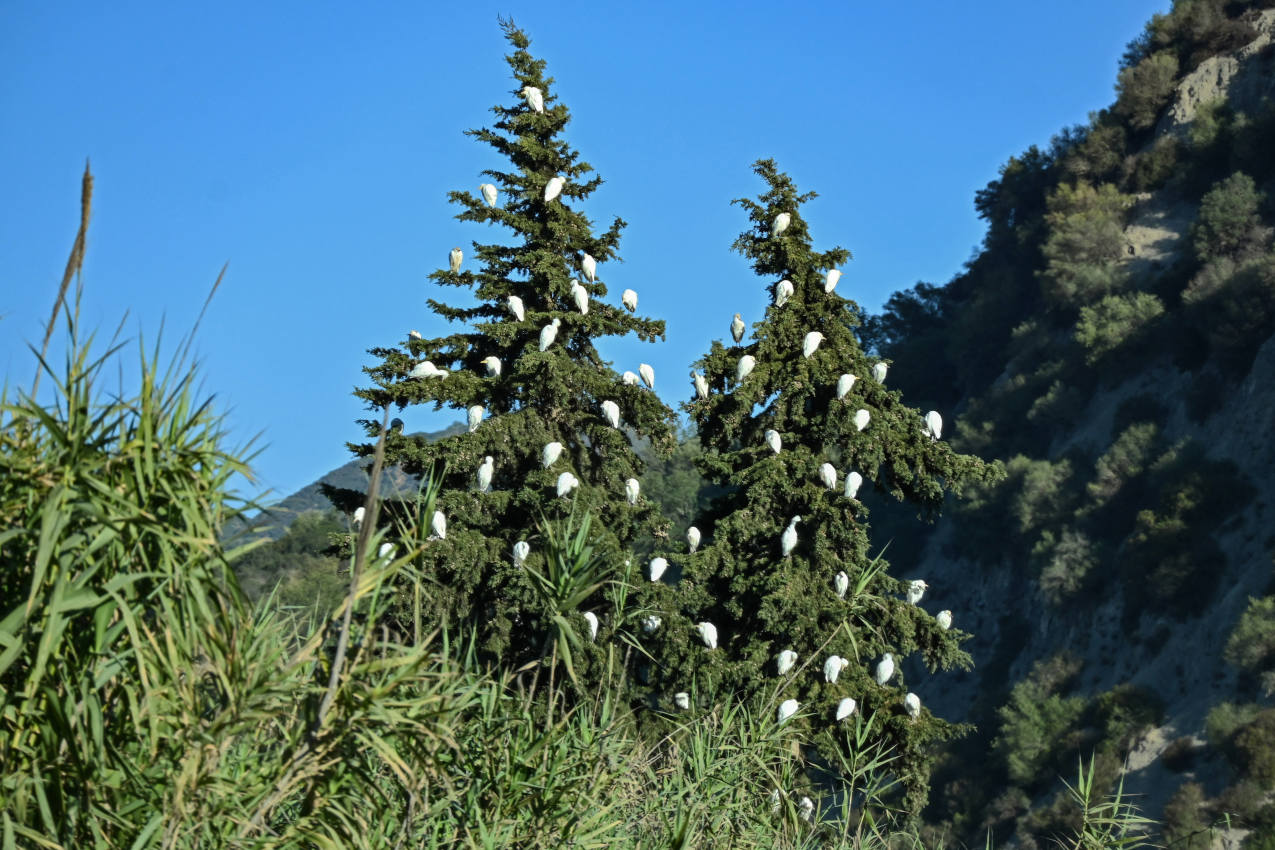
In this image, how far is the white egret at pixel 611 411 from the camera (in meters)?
15.4

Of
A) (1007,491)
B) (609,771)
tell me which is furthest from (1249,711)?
(609,771)

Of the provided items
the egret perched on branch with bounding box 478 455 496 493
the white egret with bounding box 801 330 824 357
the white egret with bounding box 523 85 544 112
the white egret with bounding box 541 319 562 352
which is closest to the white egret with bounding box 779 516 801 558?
the white egret with bounding box 801 330 824 357

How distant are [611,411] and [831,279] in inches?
110

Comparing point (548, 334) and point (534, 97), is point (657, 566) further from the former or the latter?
point (534, 97)

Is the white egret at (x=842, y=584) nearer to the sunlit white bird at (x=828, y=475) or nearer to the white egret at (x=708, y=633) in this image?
the sunlit white bird at (x=828, y=475)

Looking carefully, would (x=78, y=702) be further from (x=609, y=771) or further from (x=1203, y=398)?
(x=1203, y=398)

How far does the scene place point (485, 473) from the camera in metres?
14.8

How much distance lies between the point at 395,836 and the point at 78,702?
1.76 meters

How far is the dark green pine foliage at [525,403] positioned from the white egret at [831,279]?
6.49 ft

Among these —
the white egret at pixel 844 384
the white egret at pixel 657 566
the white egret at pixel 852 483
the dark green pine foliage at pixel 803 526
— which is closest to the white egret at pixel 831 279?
the dark green pine foliage at pixel 803 526

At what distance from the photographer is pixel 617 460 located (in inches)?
610

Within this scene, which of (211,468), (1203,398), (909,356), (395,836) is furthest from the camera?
(909,356)

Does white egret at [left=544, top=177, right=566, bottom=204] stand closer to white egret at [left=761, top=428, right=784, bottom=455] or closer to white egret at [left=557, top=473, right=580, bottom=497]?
white egret at [left=557, top=473, right=580, bottom=497]

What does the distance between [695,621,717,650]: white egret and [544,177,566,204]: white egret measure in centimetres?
524
